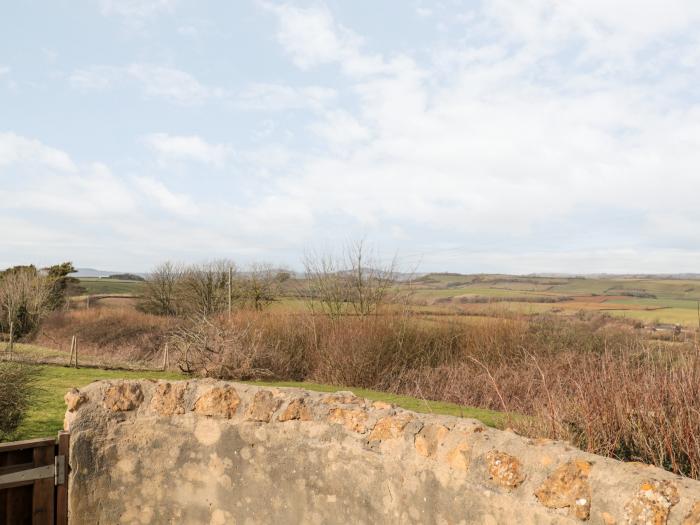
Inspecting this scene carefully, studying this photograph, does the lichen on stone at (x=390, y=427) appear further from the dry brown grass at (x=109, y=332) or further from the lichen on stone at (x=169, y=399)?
the dry brown grass at (x=109, y=332)

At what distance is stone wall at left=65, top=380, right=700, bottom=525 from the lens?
A: 2.90m

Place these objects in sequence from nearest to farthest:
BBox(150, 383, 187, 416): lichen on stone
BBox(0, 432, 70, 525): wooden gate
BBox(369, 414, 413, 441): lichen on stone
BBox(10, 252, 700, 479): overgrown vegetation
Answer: BBox(369, 414, 413, 441): lichen on stone, BBox(0, 432, 70, 525): wooden gate, BBox(150, 383, 187, 416): lichen on stone, BBox(10, 252, 700, 479): overgrown vegetation

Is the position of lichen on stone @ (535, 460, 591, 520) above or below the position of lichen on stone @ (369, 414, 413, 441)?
below

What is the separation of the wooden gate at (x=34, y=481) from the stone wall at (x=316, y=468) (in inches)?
4.2

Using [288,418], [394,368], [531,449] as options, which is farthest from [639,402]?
[394,368]

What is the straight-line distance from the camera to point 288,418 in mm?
4254

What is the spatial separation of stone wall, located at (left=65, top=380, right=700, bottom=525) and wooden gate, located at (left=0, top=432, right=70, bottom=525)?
0.11 m

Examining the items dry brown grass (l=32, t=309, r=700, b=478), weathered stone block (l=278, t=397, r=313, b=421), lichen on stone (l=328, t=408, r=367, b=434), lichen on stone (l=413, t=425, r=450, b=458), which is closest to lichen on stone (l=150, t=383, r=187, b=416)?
weathered stone block (l=278, t=397, r=313, b=421)

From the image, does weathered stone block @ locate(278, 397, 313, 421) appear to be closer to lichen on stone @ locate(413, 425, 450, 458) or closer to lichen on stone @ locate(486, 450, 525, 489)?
lichen on stone @ locate(413, 425, 450, 458)

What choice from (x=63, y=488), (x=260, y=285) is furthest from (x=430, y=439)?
(x=260, y=285)

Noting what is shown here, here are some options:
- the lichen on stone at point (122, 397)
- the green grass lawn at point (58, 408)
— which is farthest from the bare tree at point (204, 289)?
the lichen on stone at point (122, 397)

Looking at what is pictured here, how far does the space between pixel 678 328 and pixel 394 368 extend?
10.6m

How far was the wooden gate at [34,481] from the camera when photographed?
165 inches

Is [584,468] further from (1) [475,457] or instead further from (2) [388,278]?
(2) [388,278]
